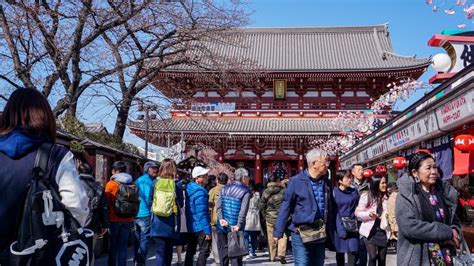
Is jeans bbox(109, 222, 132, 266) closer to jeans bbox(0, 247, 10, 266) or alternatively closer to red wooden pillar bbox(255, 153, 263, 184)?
jeans bbox(0, 247, 10, 266)

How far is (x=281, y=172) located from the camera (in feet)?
89.2

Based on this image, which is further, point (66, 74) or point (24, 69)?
point (66, 74)

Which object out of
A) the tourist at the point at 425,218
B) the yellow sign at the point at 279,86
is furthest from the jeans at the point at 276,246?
the yellow sign at the point at 279,86

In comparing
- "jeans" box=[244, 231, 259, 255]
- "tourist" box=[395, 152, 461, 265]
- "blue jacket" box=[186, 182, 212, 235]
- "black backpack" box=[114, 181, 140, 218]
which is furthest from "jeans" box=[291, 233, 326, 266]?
"jeans" box=[244, 231, 259, 255]

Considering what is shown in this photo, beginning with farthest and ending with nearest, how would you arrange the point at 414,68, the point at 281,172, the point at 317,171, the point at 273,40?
the point at 273,40 < the point at 281,172 < the point at 414,68 < the point at 317,171

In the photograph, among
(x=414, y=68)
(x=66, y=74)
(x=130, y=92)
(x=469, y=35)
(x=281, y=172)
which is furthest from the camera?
(x=281, y=172)

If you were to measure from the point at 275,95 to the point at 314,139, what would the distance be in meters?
3.02

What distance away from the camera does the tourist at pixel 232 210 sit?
749 cm

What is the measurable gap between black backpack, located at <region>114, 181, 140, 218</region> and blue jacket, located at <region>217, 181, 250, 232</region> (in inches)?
49.3

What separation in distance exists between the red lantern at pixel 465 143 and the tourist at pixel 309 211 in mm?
2730

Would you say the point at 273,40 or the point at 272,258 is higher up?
the point at 273,40

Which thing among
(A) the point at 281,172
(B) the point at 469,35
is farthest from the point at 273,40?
(B) the point at 469,35

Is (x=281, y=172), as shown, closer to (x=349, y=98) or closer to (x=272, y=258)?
(x=349, y=98)

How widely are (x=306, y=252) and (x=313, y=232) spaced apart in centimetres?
23
